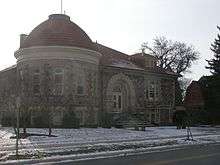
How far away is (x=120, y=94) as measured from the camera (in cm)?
4591

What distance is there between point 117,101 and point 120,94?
95 cm

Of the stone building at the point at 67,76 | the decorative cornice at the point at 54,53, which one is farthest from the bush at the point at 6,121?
the decorative cornice at the point at 54,53

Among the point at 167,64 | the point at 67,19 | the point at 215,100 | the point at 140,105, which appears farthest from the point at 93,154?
the point at 167,64

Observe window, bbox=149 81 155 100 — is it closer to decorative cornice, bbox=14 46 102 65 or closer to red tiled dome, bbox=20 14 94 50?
red tiled dome, bbox=20 14 94 50

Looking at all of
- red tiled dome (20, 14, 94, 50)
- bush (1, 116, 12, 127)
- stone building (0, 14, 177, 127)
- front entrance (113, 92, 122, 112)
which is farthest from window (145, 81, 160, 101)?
bush (1, 116, 12, 127)

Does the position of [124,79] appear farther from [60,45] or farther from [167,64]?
[167,64]

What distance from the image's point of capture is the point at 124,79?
45.6 metres

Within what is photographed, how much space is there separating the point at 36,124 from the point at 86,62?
7110 millimetres

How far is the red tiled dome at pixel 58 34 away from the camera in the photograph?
3750 cm

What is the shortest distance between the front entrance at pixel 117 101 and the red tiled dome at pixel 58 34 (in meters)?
7.74

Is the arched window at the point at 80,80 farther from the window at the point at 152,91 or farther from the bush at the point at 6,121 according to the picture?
the window at the point at 152,91

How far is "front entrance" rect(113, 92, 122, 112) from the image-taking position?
148 ft

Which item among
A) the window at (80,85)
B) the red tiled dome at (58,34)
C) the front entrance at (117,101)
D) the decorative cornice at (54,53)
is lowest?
the front entrance at (117,101)

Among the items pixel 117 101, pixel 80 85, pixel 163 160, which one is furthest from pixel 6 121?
pixel 163 160
